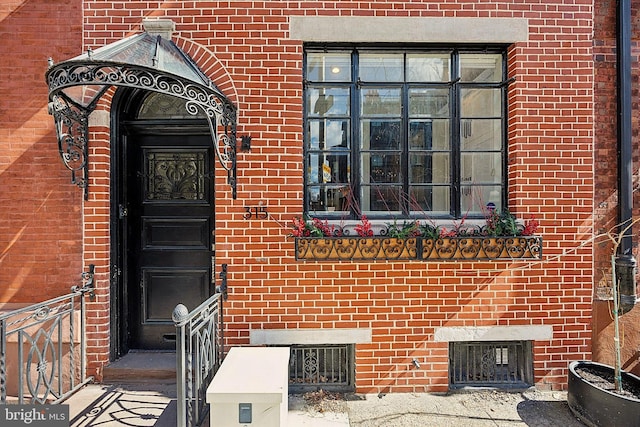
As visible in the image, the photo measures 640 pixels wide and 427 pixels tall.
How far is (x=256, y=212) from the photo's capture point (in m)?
4.07

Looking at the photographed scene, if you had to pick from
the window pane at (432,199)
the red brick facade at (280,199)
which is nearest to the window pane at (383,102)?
the red brick facade at (280,199)

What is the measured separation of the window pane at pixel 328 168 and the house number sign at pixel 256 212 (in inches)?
24.7

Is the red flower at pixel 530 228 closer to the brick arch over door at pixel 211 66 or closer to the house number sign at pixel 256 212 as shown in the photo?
the house number sign at pixel 256 212

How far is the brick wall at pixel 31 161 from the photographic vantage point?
4066mm

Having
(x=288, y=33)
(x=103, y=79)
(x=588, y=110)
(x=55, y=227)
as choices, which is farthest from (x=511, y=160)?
(x=55, y=227)

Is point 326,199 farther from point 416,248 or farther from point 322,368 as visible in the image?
point 322,368

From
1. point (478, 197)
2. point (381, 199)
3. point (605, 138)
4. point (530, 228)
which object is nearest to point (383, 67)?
point (381, 199)

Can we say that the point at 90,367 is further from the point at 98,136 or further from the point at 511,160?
the point at 511,160

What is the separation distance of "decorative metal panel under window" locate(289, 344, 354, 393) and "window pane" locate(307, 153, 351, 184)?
1.87 metres

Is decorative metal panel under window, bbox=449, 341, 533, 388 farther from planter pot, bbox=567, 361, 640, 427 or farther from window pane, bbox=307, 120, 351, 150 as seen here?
window pane, bbox=307, 120, 351, 150

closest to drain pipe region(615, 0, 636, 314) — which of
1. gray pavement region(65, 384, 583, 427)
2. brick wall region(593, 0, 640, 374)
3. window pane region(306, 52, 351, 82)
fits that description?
brick wall region(593, 0, 640, 374)

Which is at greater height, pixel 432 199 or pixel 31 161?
pixel 31 161

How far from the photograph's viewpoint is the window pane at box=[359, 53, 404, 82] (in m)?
4.31

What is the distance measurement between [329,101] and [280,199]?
1.27 metres
